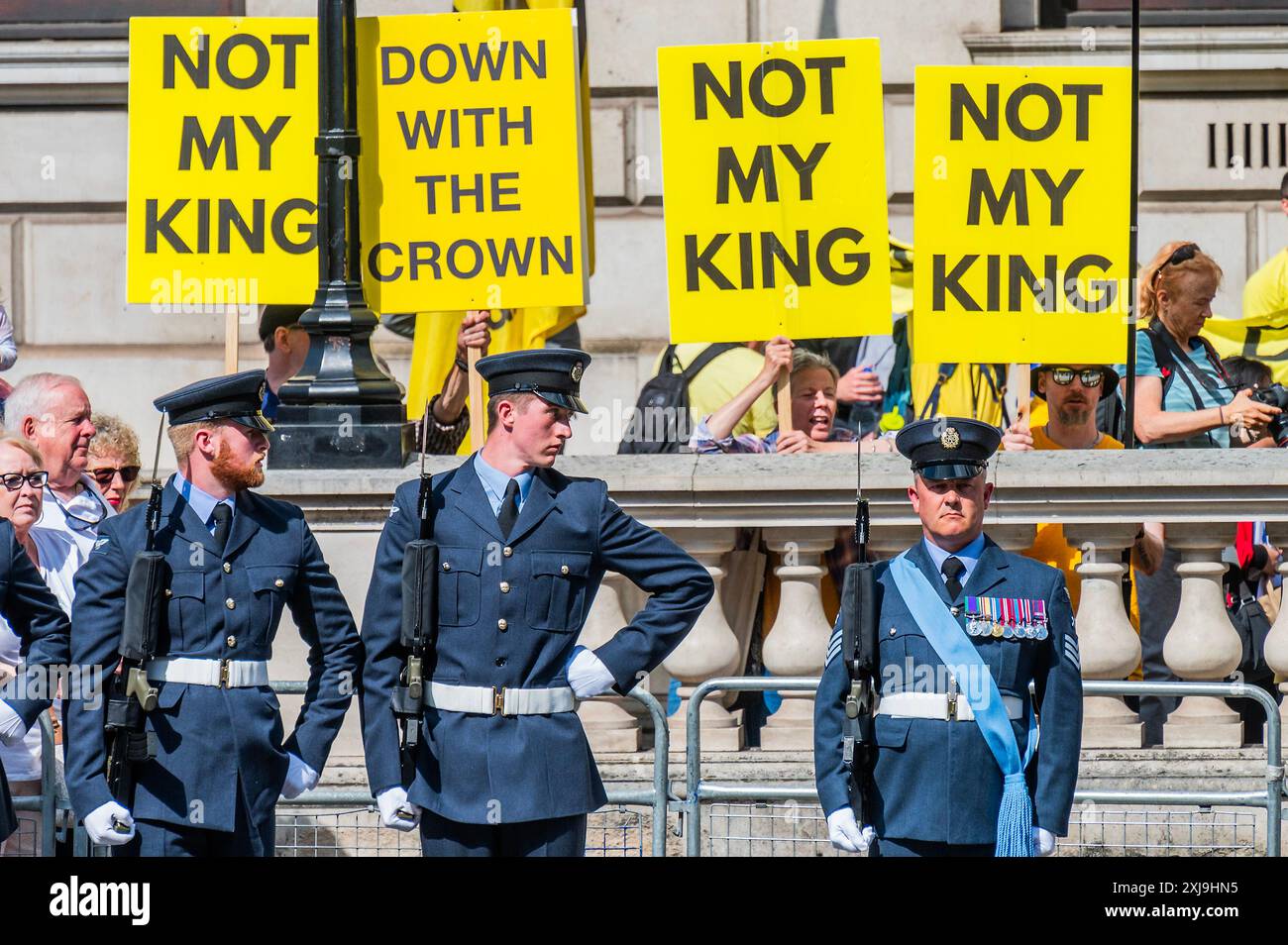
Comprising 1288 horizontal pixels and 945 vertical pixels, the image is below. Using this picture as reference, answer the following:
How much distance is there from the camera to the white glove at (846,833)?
20.4 ft

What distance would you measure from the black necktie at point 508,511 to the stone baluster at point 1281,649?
259cm

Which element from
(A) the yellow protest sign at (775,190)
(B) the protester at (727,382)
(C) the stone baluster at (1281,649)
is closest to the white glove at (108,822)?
(A) the yellow protest sign at (775,190)

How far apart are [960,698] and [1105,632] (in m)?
1.70

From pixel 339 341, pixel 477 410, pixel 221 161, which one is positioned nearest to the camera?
pixel 339 341

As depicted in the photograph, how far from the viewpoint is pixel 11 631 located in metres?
7.16

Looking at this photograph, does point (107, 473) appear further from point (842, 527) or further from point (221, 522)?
point (842, 527)

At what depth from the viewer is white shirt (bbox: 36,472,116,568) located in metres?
7.96

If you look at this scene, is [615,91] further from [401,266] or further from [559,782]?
[559,782]

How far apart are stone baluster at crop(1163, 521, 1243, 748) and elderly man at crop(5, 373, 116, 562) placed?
11.1ft

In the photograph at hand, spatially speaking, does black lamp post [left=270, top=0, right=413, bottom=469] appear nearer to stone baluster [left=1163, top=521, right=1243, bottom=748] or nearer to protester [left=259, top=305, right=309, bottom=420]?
protester [left=259, top=305, right=309, bottom=420]

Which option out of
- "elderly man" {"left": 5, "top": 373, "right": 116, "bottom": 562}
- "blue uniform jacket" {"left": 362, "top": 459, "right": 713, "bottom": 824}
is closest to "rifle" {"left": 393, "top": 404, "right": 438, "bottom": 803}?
"blue uniform jacket" {"left": 362, "top": 459, "right": 713, "bottom": 824}

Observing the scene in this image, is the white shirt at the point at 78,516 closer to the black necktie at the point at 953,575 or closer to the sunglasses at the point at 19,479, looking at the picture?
the sunglasses at the point at 19,479

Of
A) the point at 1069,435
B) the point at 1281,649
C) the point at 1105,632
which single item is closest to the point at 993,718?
the point at 1105,632

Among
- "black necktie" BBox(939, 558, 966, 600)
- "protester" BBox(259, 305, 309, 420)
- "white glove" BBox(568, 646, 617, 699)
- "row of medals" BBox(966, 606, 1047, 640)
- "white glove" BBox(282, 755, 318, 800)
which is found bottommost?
"white glove" BBox(282, 755, 318, 800)
